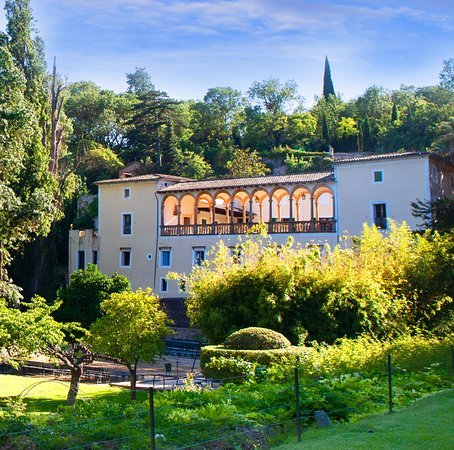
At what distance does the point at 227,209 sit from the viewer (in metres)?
47.6

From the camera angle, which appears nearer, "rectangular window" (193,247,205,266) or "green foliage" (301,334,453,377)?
"green foliage" (301,334,453,377)

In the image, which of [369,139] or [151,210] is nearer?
[151,210]

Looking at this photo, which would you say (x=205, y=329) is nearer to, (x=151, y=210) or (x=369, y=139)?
(x=151, y=210)

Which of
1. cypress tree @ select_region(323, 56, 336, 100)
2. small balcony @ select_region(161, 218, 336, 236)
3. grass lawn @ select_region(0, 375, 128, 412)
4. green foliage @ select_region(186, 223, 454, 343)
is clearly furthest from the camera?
cypress tree @ select_region(323, 56, 336, 100)

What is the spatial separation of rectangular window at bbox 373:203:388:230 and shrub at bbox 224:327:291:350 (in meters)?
19.3

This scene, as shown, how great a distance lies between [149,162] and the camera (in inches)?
2478

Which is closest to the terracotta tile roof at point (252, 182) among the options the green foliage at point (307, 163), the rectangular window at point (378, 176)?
the rectangular window at point (378, 176)

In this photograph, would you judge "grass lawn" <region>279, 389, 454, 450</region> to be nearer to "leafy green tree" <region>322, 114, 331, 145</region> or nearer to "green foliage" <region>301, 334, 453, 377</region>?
"green foliage" <region>301, 334, 453, 377</region>

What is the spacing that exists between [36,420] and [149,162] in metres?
54.7

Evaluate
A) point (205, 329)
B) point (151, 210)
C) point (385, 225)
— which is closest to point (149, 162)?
point (151, 210)

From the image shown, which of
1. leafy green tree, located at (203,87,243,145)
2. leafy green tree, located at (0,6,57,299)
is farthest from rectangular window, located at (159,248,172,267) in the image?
leafy green tree, located at (203,87,243,145)

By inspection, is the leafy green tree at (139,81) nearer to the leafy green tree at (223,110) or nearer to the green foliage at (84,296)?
the leafy green tree at (223,110)

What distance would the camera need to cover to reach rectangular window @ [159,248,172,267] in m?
43.5

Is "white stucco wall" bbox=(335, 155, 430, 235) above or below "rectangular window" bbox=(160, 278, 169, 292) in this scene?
above
